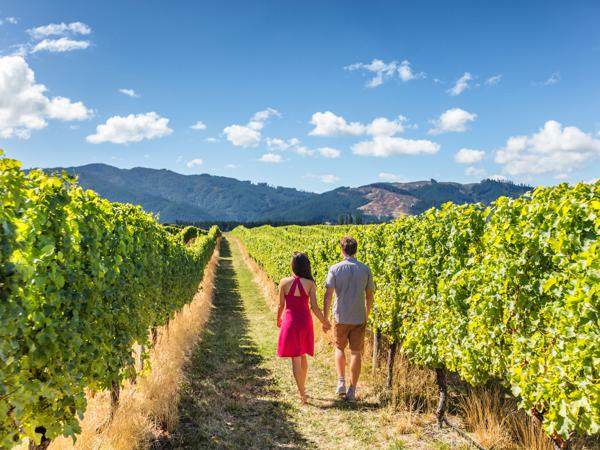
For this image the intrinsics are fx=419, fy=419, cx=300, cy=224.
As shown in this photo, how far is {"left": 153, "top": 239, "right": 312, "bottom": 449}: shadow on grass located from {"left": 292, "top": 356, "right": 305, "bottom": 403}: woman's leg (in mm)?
393

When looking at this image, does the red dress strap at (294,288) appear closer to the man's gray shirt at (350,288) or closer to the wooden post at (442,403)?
the man's gray shirt at (350,288)

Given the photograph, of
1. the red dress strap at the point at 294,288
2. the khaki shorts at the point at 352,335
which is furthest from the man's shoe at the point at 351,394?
the red dress strap at the point at 294,288

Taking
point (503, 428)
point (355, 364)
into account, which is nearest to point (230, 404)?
point (355, 364)

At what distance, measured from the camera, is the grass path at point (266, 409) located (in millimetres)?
5914

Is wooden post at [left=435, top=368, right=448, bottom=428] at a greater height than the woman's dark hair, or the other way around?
the woman's dark hair

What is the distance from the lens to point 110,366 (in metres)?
5.18

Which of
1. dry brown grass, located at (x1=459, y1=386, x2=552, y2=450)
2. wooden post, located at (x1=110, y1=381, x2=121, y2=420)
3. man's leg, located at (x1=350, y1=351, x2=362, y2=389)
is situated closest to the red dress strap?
man's leg, located at (x1=350, y1=351, x2=362, y2=389)

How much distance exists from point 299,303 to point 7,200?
15.0ft

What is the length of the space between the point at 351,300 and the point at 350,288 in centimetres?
20

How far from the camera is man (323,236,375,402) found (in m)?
7.04

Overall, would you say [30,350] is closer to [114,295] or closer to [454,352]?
[114,295]

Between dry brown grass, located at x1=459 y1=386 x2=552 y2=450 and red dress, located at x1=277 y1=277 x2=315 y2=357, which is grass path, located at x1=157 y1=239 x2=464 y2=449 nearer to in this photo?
dry brown grass, located at x1=459 y1=386 x2=552 y2=450

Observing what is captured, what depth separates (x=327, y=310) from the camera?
23.3 feet

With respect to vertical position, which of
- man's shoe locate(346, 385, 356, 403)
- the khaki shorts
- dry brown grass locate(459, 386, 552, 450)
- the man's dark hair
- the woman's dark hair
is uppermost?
the man's dark hair
